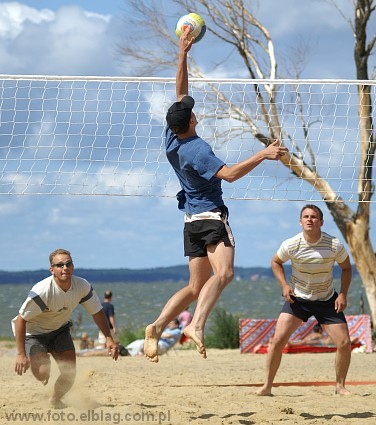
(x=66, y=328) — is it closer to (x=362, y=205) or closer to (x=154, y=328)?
(x=154, y=328)

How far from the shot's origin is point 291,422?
24.4 ft

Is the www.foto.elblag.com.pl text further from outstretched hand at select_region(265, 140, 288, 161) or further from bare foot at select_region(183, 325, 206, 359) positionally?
outstretched hand at select_region(265, 140, 288, 161)

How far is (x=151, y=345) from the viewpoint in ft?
22.7

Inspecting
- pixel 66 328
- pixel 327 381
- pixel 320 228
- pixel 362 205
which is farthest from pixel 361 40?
pixel 66 328

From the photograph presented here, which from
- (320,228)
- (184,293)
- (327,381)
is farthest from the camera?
(327,381)

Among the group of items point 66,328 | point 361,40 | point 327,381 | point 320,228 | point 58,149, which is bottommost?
point 327,381

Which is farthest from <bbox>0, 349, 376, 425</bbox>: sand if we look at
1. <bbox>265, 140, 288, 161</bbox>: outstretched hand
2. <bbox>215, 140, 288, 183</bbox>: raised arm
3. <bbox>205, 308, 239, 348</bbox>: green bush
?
<bbox>205, 308, 239, 348</bbox>: green bush

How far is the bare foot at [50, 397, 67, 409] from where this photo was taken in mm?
8095

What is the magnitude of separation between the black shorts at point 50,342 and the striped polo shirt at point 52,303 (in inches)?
1.7

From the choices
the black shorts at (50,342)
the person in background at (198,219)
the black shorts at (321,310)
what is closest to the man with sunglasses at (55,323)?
the black shorts at (50,342)

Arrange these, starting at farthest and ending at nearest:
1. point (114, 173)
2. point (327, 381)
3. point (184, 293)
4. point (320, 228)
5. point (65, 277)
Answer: point (327, 381)
point (114, 173)
point (320, 228)
point (65, 277)
point (184, 293)

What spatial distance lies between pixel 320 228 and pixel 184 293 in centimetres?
208

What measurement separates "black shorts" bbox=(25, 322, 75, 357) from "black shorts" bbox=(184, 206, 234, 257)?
1625 millimetres

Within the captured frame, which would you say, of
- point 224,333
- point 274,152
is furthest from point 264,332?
point 274,152
